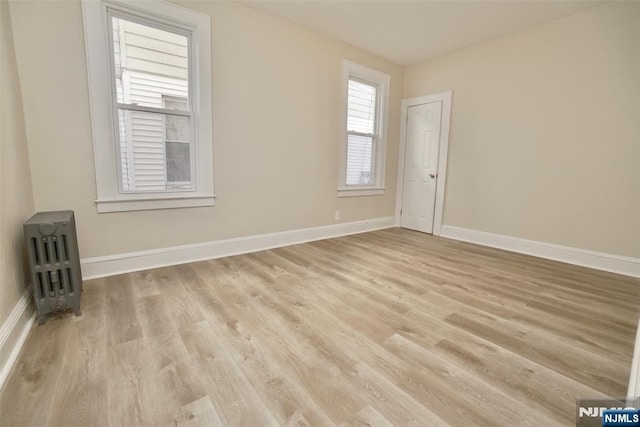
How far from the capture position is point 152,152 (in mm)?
2646

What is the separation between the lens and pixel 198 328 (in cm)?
175

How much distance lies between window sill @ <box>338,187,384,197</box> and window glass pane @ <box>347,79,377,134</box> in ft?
2.96

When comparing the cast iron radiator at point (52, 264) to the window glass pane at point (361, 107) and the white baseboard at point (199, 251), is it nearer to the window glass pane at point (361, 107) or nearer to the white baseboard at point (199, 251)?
the white baseboard at point (199, 251)

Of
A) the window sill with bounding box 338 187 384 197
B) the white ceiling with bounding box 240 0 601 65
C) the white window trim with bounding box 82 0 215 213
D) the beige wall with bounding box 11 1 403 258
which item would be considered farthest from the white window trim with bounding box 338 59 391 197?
the white window trim with bounding box 82 0 215 213

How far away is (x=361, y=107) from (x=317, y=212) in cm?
181

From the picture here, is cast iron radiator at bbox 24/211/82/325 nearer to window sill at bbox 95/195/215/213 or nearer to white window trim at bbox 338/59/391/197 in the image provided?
window sill at bbox 95/195/215/213

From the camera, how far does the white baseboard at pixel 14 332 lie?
1.34 metres

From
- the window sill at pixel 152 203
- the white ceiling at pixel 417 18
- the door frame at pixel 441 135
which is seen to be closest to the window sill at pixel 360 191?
the door frame at pixel 441 135

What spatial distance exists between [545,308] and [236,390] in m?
2.25

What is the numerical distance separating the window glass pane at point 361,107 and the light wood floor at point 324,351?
2.56 meters

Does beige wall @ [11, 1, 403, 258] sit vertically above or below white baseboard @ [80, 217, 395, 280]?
above

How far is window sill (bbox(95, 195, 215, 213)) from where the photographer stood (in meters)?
2.45

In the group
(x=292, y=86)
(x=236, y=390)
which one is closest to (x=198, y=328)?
(x=236, y=390)

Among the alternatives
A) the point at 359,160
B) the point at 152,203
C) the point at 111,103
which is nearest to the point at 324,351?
the point at 152,203
